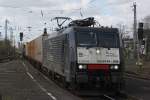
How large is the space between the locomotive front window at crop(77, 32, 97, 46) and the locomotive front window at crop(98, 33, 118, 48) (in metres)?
0.26

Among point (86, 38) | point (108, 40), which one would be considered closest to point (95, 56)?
point (86, 38)

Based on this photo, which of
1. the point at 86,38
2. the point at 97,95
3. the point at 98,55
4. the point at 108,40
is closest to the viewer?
the point at 97,95

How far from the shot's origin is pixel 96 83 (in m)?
19.0

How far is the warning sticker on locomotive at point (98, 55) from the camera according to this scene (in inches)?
761

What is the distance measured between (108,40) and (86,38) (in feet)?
3.08

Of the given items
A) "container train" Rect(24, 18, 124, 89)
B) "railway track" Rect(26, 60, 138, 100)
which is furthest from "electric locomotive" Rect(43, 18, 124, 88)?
"railway track" Rect(26, 60, 138, 100)

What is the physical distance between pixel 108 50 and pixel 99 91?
176 cm

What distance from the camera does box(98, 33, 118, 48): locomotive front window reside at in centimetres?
1994

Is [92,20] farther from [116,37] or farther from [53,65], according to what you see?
[53,65]

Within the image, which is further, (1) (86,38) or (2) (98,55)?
(1) (86,38)

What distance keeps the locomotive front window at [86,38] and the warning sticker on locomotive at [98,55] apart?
0.29 meters

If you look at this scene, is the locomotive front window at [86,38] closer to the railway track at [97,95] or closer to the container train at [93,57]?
the container train at [93,57]

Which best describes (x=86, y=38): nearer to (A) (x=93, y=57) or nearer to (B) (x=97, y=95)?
(A) (x=93, y=57)

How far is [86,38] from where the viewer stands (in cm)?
1997
